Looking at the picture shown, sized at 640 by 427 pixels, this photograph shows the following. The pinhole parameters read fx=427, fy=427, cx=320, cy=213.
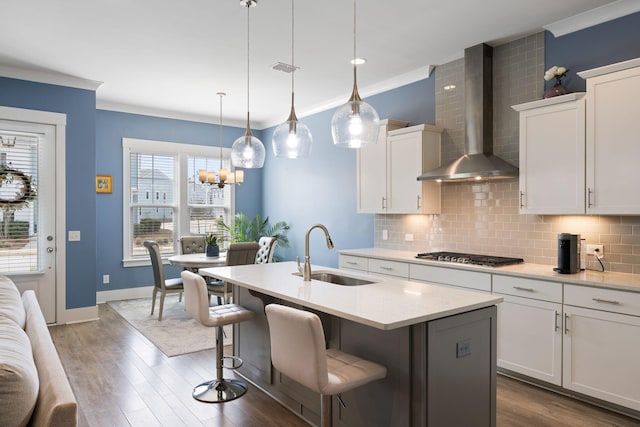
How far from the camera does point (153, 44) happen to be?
4039mm

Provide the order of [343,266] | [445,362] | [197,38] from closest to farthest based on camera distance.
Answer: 1. [445,362]
2. [197,38]
3. [343,266]

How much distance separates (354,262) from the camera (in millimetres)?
4871

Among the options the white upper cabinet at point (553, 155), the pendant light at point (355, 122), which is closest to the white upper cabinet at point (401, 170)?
the white upper cabinet at point (553, 155)

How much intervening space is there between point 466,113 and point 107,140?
198 inches

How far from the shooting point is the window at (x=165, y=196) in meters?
6.52

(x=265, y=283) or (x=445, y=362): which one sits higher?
(x=265, y=283)

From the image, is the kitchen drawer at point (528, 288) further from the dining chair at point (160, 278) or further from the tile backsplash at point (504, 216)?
the dining chair at point (160, 278)

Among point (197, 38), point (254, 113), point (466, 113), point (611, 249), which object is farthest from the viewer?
point (254, 113)

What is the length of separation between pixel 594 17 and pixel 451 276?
2370 millimetres

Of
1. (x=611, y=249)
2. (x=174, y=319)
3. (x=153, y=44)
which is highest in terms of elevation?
(x=153, y=44)

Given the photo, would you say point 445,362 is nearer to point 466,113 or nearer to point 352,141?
point 352,141

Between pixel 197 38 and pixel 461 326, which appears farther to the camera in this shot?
pixel 197 38

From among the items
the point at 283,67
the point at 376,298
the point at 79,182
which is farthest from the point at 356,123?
the point at 79,182

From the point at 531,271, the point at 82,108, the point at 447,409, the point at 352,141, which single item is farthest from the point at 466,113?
the point at 82,108
